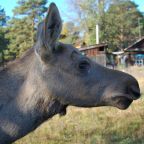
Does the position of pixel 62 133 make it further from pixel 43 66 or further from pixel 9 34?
pixel 9 34

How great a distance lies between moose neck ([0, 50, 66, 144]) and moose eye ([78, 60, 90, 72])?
459 mm

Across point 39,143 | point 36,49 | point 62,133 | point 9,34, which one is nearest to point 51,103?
point 36,49

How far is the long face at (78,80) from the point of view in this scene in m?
4.93

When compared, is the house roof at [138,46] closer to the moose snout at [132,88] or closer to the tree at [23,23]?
the tree at [23,23]

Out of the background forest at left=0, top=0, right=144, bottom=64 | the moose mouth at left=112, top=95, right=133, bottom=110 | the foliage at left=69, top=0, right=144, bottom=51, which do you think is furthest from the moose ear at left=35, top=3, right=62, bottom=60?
the foliage at left=69, top=0, right=144, bottom=51

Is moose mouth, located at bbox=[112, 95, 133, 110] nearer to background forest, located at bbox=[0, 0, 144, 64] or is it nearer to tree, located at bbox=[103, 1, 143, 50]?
background forest, located at bbox=[0, 0, 144, 64]

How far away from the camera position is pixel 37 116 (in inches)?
190

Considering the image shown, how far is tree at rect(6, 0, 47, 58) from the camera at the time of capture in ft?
235

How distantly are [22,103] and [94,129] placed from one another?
18.5 feet

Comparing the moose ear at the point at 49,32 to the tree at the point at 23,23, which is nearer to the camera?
the moose ear at the point at 49,32

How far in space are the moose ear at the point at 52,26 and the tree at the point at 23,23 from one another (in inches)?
2556

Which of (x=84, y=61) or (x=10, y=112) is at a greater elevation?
(x=84, y=61)

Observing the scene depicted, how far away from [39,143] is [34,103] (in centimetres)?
442

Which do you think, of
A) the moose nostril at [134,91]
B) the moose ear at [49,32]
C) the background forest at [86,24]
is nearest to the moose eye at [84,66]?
the moose ear at [49,32]
